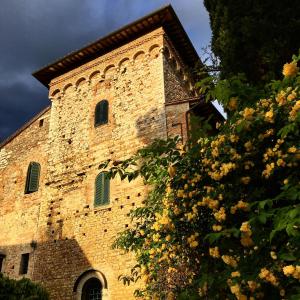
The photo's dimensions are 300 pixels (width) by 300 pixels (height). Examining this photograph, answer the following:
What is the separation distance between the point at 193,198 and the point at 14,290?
6760 mm

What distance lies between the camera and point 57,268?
11531 millimetres

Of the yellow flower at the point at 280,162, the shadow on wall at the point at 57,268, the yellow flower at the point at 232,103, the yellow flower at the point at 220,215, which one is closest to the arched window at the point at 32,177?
the shadow on wall at the point at 57,268

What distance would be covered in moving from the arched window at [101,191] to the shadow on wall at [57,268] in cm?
144

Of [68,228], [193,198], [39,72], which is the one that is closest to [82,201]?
[68,228]

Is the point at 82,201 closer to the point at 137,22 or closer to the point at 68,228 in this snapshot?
the point at 68,228

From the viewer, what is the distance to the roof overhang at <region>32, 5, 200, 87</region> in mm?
13308

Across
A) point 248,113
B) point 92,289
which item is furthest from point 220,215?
point 92,289

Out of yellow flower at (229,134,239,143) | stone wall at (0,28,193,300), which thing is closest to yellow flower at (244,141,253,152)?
yellow flower at (229,134,239,143)

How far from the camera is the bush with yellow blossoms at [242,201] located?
10.0 ft

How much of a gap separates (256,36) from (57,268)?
863cm

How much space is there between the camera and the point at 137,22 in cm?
1328

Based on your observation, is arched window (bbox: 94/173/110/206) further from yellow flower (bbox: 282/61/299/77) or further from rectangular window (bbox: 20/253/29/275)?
yellow flower (bbox: 282/61/299/77)

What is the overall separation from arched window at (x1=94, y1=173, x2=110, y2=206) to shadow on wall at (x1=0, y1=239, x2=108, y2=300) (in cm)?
144

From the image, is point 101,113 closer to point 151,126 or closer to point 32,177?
point 151,126
